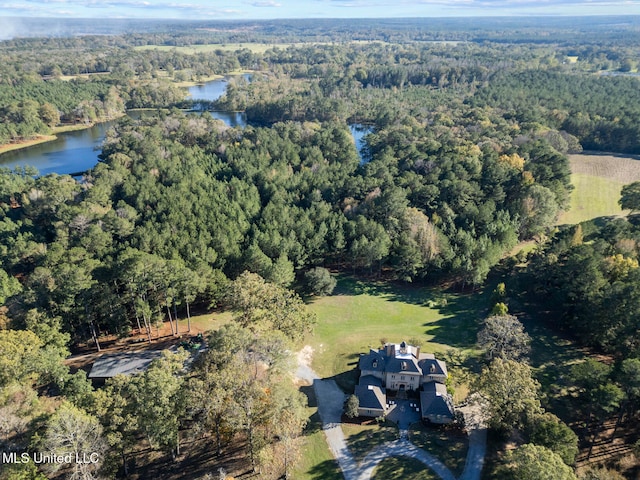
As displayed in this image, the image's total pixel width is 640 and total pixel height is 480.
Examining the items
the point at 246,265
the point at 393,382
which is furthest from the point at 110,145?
the point at 393,382

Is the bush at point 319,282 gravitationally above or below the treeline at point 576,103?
below

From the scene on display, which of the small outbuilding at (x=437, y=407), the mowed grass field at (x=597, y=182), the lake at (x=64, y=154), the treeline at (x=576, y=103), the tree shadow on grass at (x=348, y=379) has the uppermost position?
the treeline at (x=576, y=103)

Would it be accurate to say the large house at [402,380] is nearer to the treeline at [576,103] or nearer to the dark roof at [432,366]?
the dark roof at [432,366]

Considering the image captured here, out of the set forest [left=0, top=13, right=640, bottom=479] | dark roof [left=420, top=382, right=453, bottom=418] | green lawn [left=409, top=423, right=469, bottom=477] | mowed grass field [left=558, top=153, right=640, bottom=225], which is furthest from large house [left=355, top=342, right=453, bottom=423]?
mowed grass field [left=558, top=153, right=640, bottom=225]

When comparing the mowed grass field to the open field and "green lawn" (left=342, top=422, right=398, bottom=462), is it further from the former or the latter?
the open field

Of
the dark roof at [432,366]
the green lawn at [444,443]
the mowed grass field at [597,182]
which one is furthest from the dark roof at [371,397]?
the mowed grass field at [597,182]

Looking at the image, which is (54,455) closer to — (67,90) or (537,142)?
(537,142)
